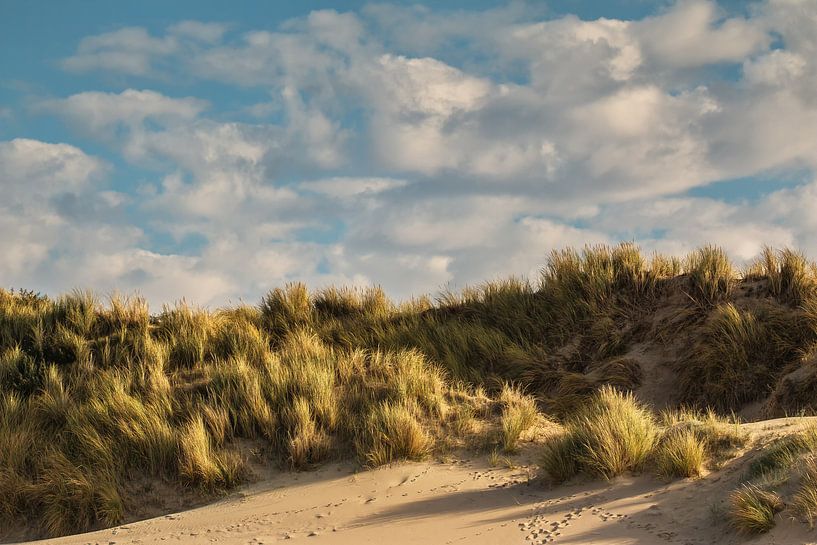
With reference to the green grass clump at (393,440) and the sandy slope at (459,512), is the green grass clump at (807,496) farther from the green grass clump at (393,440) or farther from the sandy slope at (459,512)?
the green grass clump at (393,440)

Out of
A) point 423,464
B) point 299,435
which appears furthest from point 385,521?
point 299,435

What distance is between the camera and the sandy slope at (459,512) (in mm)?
6426

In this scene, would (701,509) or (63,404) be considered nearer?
(701,509)

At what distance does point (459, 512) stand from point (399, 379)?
10.3ft

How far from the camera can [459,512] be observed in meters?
7.18

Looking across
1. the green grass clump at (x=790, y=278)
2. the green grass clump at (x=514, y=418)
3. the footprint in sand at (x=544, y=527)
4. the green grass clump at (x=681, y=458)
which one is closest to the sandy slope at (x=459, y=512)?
the footprint in sand at (x=544, y=527)

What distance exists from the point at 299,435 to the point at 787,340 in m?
7.28

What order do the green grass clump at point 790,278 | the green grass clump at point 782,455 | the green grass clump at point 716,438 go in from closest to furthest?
the green grass clump at point 782,455 → the green grass clump at point 716,438 → the green grass clump at point 790,278

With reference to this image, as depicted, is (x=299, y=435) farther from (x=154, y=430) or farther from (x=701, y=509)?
(x=701, y=509)

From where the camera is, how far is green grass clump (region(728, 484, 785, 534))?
592cm

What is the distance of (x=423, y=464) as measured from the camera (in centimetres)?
854

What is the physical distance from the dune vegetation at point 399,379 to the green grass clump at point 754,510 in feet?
0.07

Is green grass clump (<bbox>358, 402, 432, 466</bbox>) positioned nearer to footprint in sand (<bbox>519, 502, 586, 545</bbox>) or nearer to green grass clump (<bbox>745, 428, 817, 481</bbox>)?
footprint in sand (<bbox>519, 502, 586, 545</bbox>)

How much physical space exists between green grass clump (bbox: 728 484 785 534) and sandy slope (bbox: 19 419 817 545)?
0.08 meters
